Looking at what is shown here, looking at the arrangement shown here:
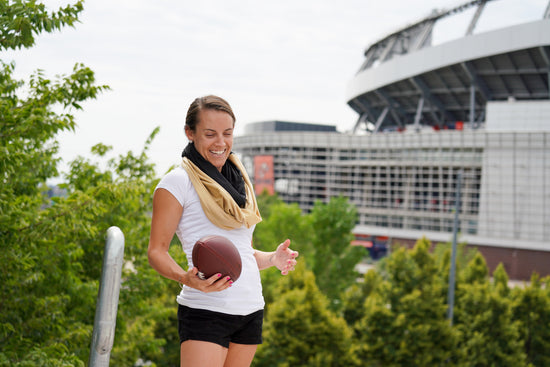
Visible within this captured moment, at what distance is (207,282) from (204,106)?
0.93 m

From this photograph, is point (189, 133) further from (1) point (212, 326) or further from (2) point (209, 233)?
(1) point (212, 326)

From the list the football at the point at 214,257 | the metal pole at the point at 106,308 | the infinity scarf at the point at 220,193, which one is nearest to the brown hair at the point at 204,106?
the infinity scarf at the point at 220,193

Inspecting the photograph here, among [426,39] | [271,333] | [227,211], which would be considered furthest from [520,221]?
[227,211]

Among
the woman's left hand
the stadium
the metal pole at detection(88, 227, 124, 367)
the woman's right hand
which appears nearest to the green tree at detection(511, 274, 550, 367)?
the stadium

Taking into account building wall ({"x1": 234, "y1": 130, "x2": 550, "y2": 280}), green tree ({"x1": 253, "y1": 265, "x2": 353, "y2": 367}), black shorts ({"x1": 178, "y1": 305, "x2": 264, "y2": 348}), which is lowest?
green tree ({"x1": 253, "y1": 265, "x2": 353, "y2": 367})

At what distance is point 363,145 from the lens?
6125 cm

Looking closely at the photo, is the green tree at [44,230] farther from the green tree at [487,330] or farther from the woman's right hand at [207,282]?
the green tree at [487,330]

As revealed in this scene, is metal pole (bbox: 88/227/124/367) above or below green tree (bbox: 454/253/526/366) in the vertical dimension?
above

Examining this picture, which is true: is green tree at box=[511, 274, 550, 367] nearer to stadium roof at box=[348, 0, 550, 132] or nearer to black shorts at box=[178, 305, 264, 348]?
black shorts at box=[178, 305, 264, 348]

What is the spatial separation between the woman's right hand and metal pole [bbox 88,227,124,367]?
0.47 m

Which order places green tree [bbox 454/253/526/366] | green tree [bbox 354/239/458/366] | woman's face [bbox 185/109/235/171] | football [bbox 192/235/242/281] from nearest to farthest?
football [bbox 192/235/242/281]
woman's face [bbox 185/109/235/171]
green tree [bbox 354/239/458/366]
green tree [bbox 454/253/526/366]

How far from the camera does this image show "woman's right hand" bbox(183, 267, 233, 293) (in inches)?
104

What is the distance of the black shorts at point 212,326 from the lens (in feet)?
9.09

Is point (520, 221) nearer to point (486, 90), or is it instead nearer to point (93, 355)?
point (486, 90)
